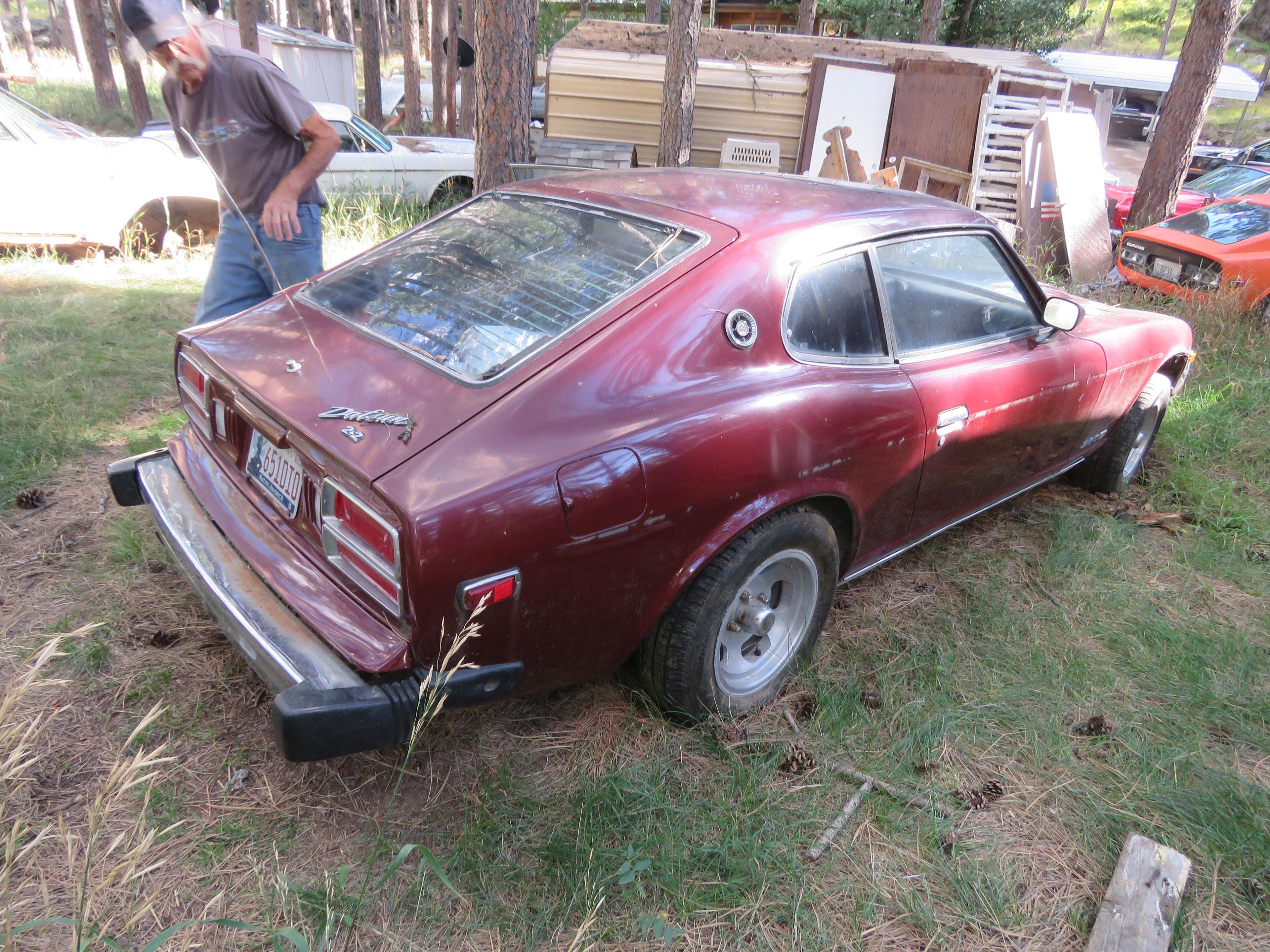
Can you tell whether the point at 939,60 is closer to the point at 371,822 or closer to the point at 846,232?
the point at 846,232

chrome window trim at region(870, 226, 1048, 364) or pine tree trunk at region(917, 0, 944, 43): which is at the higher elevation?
pine tree trunk at region(917, 0, 944, 43)

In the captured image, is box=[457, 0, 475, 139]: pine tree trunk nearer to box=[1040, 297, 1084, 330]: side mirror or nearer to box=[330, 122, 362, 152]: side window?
box=[330, 122, 362, 152]: side window

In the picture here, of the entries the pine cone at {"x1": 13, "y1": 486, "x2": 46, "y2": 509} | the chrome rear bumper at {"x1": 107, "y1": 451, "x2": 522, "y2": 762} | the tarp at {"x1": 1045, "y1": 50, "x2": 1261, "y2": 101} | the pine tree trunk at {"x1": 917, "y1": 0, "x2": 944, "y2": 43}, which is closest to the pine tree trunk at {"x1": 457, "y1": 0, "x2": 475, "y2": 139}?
the pine tree trunk at {"x1": 917, "y1": 0, "x2": 944, "y2": 43}

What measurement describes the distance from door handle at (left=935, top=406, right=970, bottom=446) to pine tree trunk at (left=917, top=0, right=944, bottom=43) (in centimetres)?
1508

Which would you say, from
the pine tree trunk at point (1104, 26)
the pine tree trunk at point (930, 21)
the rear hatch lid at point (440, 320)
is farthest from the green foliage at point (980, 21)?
the pine tree trunk at point (1104, 26)

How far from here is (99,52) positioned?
14.2 meters

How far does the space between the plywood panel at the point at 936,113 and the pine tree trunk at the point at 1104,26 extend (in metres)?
36.7

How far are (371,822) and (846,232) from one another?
218cm

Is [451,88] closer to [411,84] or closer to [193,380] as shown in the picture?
[411,84]

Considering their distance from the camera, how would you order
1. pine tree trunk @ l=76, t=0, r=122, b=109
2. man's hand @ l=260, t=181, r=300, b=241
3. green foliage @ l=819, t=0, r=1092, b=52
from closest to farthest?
1. man's hand @ l=260, t=181, r=300, b=241
2. pine tree trunk @ l=76, t=0, r=122, b=109
3. green foliage @ l=819, t=0, r=1092, b=52

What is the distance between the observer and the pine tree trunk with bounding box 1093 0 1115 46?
1517 inches

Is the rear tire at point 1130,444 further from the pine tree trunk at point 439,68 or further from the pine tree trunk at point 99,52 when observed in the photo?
the pine tree trunk at point 99,52

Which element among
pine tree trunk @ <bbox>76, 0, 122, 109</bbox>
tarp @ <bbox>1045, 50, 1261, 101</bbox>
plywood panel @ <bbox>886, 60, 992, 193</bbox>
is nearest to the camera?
plywood panel @ <bbox>886, 60, 992, 193</bbox>

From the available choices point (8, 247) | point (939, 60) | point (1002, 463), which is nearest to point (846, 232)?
point (1002, 463)
